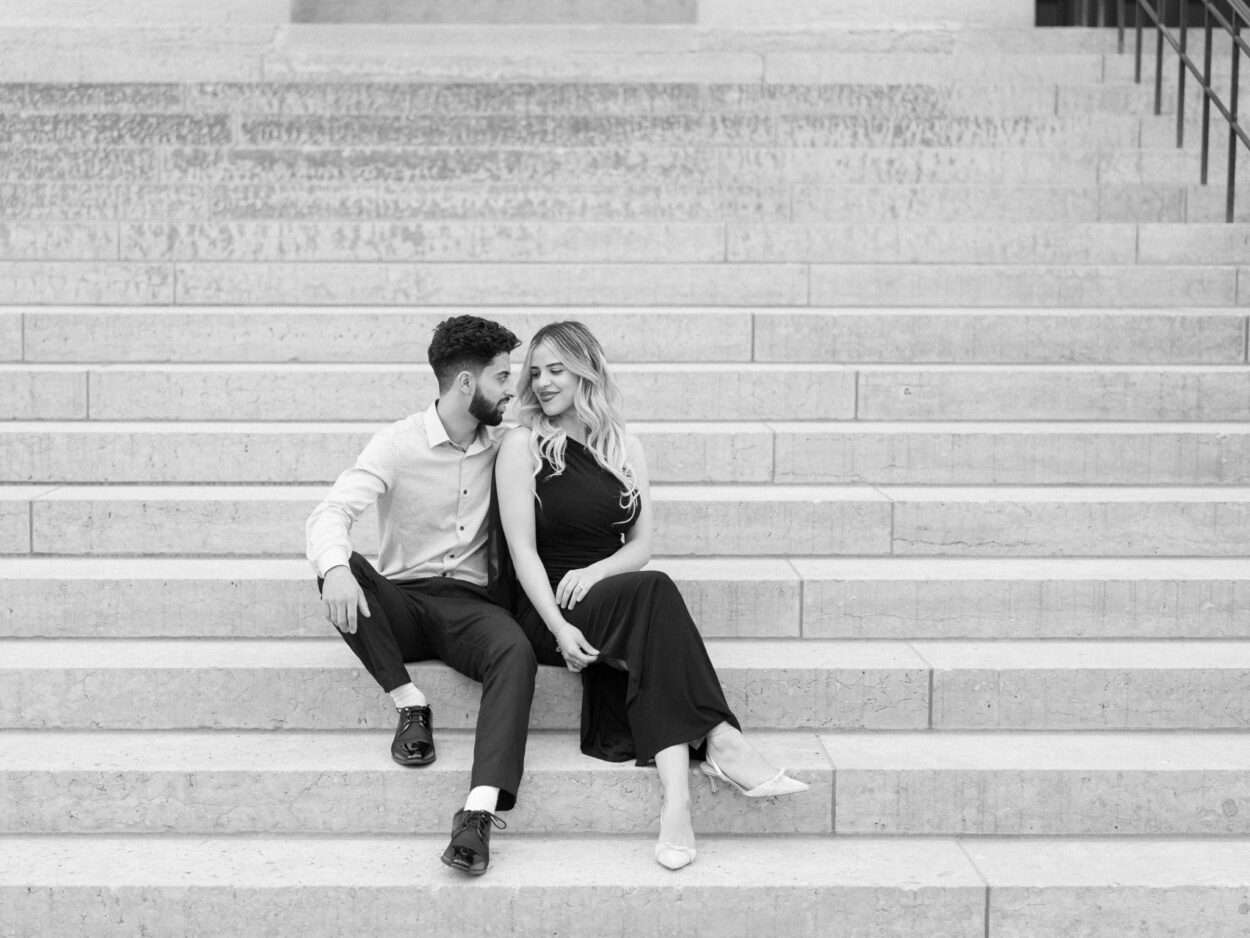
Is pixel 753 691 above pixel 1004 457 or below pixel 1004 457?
below

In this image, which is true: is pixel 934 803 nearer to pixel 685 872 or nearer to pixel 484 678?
pixel 685 872

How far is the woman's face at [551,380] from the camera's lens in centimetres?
415

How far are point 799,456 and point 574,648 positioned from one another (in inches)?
61.7

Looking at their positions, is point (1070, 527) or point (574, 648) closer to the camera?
point (574, 648)

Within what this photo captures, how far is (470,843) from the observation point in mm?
3537

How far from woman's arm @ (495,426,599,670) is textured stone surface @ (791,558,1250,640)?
37.2 inches

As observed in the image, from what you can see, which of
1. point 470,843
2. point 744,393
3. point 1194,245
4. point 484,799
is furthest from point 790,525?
point 1194,245

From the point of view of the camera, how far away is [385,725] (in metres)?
4.15

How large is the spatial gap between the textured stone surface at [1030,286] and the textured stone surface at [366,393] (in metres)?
0.74

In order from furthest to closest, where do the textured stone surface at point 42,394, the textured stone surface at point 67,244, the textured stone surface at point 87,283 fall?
1. the textured stone surface at point 67,244
2. the textured stone surface at point 87,283
3. the textured stone surface at point 42,394

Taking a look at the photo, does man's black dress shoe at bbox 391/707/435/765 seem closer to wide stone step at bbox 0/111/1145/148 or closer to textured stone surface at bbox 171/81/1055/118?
wide stone step at bbox 0/111/1145/148

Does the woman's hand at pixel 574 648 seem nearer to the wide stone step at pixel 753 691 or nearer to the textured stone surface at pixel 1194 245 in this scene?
the wide stone step at pixel 753 691

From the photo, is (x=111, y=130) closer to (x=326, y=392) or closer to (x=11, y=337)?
(x=11, y=337)

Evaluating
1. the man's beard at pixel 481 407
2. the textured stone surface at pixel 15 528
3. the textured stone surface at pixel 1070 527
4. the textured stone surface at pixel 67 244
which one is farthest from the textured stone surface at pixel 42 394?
the textured stone surface at pixel 1070 527
